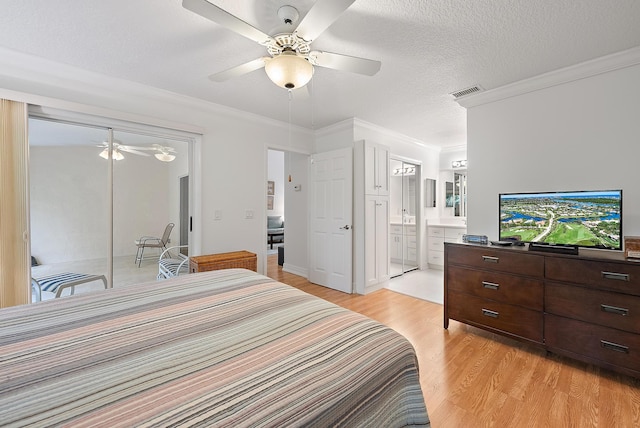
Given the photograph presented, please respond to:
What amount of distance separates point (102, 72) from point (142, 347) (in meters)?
2.77

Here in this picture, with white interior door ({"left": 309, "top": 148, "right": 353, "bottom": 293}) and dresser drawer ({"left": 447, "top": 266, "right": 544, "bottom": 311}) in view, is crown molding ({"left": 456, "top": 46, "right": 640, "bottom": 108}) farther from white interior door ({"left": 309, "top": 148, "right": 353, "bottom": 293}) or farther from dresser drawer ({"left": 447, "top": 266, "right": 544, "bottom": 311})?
dresser drawer ({"left": 447, "top": 266, "right": 544, "bottom": 311})

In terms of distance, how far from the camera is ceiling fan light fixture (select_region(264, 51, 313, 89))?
1.59 metres

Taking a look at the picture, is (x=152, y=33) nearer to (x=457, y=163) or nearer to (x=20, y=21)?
(x=20, y=21)

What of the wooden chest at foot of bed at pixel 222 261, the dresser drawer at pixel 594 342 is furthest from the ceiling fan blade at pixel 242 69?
the dresser drawer at pixel 594 342

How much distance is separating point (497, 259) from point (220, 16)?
272cm

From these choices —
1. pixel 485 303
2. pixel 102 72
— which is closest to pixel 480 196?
pixel 485 303

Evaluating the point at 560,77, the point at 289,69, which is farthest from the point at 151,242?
the point at 560,77

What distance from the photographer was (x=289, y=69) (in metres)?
1.60

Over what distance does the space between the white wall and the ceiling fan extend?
6.04 feet

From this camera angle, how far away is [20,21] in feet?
5.78

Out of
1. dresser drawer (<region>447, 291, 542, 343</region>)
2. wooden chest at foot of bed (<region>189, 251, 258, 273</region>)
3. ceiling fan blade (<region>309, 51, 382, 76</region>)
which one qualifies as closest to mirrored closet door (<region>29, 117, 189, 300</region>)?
wooden chest at foot of bed (<region>189, 251, 258, 273</region>)

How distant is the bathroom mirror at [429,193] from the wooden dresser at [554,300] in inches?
107

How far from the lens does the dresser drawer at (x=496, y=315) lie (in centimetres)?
214

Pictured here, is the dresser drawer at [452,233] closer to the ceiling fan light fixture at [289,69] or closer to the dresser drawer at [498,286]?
the dresser drawer at [498,286]
